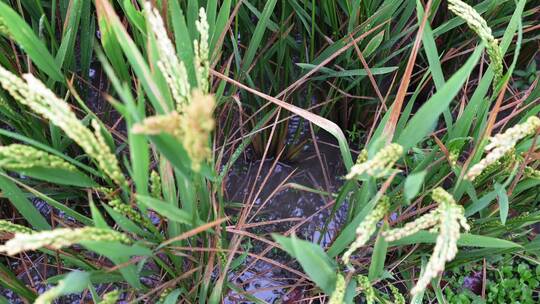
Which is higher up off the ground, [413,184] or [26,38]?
[26,38]

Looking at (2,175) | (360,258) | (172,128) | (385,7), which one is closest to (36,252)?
(2,175)

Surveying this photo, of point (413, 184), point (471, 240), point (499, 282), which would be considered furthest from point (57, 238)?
point (499, 282)

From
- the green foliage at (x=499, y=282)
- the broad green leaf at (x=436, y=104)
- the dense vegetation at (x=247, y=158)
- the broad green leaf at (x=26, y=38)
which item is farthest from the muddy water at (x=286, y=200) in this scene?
the broad green leaf at (x=26, y=38)

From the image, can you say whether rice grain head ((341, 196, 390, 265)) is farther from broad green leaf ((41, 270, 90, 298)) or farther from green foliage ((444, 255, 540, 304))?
green foliage ((444, 255, 540, 304))

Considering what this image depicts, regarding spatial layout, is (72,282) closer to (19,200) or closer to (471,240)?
(19,200)

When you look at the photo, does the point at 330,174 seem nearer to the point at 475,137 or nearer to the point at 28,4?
the point at 475,137

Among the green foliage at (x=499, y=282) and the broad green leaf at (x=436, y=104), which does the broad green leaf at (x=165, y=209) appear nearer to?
the broad green leaf at (x=436, y=104)

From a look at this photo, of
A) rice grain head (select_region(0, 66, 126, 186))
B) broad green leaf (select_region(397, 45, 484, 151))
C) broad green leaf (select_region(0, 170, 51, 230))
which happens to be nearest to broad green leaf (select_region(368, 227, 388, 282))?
broad green leaf (select_region(397, 45, 484, 151))
